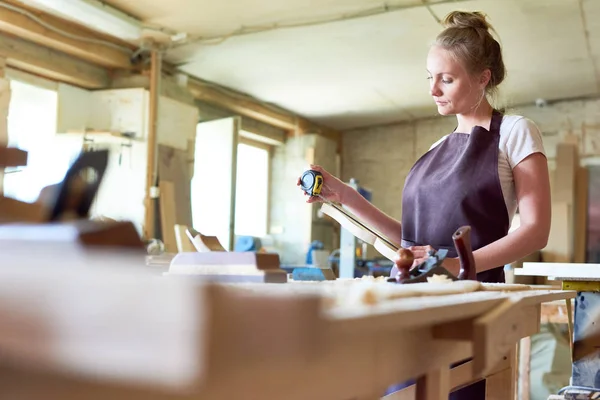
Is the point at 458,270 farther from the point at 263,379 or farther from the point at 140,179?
the point at 140,179

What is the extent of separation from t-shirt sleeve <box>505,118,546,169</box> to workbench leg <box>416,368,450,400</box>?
73 centimetres

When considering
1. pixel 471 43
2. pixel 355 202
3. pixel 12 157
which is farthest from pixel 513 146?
pixel 12 157

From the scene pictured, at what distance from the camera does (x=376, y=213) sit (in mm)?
1714

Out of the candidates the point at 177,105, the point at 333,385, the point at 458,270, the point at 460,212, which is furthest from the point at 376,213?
the point at 177,105

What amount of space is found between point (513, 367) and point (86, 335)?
1357 millimetres

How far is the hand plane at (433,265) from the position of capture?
40.8 inches

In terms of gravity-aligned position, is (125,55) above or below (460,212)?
above

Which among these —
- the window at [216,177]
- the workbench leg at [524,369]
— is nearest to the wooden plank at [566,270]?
the workbench leg at [524,369]

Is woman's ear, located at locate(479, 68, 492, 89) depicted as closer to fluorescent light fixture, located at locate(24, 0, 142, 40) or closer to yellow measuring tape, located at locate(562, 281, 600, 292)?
yellow measuring tape, located at locate(562, 281, 600, 292)

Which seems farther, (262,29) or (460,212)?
(262,29)

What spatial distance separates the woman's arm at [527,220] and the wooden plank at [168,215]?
416 centimetres

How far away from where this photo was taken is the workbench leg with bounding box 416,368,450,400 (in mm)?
859

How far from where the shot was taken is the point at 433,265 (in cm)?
107

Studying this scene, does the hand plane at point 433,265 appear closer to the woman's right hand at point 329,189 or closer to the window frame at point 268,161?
the woman's right hand at point 329,189
